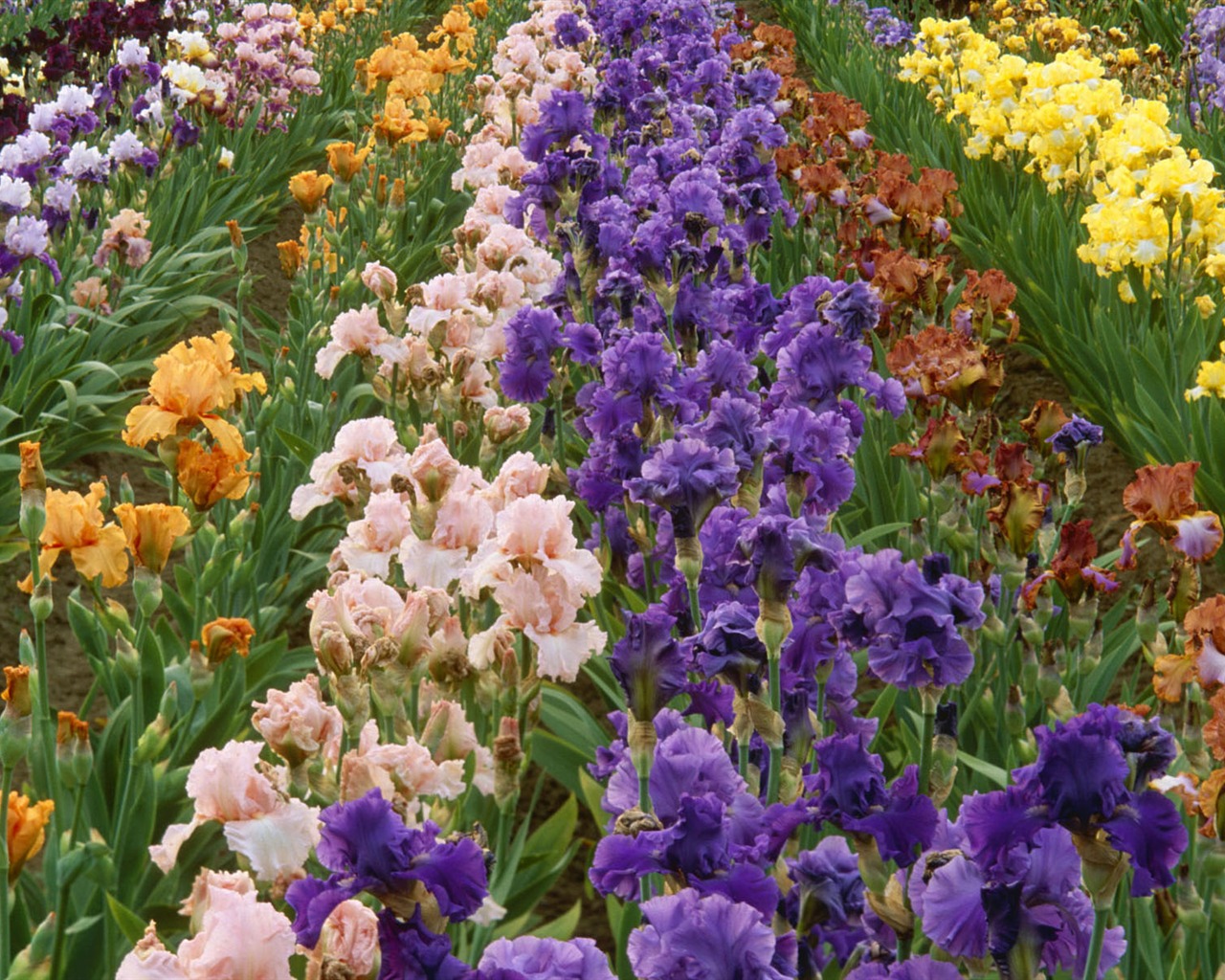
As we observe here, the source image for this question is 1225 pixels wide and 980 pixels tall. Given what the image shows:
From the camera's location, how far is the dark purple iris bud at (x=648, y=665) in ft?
4.50

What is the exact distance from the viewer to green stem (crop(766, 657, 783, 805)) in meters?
1.44

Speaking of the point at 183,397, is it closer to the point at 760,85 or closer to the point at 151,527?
Result: the point at 151,527

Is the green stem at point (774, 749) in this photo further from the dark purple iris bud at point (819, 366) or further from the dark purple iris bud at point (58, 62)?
the dark purple iris bud at point (58, 62)

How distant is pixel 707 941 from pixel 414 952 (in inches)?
9.1

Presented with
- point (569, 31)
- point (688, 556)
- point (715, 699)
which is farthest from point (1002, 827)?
point (569, 31)

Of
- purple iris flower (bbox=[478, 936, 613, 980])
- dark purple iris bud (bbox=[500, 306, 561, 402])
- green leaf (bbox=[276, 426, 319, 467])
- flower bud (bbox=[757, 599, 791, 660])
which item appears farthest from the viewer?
green leaf (bbox=[276, 426, 319, 467])

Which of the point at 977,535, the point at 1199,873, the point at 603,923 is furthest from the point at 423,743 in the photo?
the point at 977,535

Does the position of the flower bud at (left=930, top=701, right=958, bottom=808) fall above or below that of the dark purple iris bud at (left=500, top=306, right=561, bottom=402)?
below

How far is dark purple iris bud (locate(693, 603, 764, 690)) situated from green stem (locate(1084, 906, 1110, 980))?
44 centimetres

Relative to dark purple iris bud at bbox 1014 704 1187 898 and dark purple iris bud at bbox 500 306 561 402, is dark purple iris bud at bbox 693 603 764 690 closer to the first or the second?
dark purple iris bud at bbox 1014 704 1187 898

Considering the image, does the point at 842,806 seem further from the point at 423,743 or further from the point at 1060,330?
the point at 1060,330

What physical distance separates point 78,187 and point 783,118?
3700 millimetres

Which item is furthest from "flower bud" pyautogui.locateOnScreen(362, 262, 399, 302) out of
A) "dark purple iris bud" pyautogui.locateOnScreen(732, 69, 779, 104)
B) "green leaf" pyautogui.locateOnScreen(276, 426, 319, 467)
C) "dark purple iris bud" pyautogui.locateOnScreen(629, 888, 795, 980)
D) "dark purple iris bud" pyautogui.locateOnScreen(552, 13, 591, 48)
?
"dark purple iris bud" pyautogui.locateOnScreen(552, 13, 591, 48)

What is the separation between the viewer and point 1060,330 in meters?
3.69
